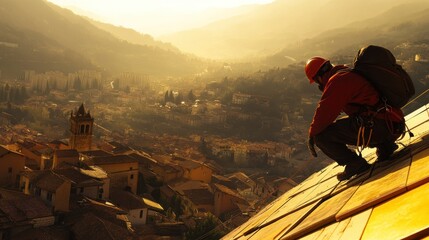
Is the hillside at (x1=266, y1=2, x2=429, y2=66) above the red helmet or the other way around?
above

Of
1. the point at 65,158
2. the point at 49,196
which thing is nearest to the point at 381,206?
the point at 49,196

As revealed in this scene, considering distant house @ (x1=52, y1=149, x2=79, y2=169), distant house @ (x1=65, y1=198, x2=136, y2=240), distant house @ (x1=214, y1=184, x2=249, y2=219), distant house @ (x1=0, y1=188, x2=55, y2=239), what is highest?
distant house @ (x1=52, y1=149, x2=79, y2=169)

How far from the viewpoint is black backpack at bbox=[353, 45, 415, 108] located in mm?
3094

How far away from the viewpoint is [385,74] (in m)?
3.10

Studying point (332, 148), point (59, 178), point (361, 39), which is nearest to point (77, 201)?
point (59, 178)

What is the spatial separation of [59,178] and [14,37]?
107 meters

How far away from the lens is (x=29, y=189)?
68.9 ft

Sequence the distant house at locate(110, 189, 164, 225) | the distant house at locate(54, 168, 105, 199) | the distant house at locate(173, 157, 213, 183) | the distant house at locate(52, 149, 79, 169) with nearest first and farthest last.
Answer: the distant house at locate(54, 168, 105, 199)
the distant house at locate(110, 189, 164, 225)
the distant house at locate(52, 149, 79, 169)
the distant house at locate(173, 157, 213, 183)

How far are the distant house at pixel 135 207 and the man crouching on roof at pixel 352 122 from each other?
1882 centimetres

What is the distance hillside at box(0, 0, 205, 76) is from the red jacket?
10628 centimetres

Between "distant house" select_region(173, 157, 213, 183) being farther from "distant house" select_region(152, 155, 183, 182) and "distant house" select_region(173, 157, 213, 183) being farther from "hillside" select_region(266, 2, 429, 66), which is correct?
"hillside" select_region(266, 2, 429, 66)

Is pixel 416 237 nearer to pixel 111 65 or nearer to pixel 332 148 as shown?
pixel 332 148

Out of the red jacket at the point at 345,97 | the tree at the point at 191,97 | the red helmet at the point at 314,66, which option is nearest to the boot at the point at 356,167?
the red jacket at the point at 345,97

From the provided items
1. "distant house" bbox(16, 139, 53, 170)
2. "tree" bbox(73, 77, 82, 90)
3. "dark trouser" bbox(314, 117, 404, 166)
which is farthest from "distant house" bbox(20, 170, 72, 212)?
"tree" bbox(73, 77, 82, 90)
